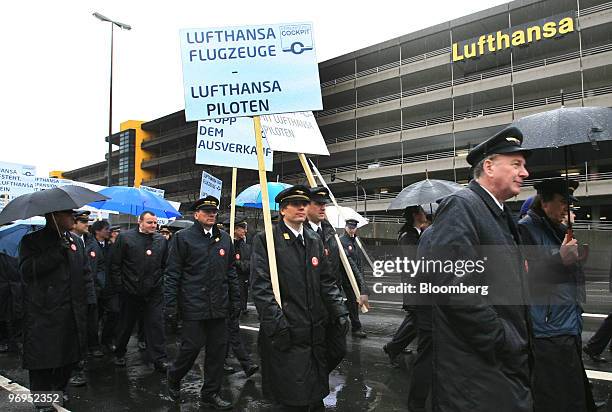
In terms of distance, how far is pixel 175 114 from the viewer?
2500 inches

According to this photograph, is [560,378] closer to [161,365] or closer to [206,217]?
[206,217]

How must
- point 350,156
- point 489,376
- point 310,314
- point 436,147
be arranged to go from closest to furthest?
point 489,376, point 310,314, point 436,147, point 350,156

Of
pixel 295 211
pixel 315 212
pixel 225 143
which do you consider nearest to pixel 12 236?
pixel 225 143

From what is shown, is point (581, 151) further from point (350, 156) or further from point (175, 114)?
point (175, 114)

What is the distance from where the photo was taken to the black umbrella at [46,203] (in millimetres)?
4281

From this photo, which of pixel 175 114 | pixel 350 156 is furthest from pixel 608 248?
pixel 175 114

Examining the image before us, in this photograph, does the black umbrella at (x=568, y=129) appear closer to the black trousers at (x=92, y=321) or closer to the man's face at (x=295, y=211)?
the man's face at (x=295, y=211)

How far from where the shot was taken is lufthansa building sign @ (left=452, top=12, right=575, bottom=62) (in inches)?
1248

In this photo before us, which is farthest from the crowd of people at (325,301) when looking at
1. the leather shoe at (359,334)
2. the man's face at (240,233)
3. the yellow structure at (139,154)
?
the yellow structure at (139,154)

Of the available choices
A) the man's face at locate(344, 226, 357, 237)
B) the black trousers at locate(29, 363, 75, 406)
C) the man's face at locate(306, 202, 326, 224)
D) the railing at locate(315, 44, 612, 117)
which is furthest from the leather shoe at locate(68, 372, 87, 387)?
the railing at locate(315, 44, 612, 117)

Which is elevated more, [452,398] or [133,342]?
[452,398]

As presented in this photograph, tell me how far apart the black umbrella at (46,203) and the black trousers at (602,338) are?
5937 millimetres

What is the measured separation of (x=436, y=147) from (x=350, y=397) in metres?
37.0

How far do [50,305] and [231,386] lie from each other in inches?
82.0
